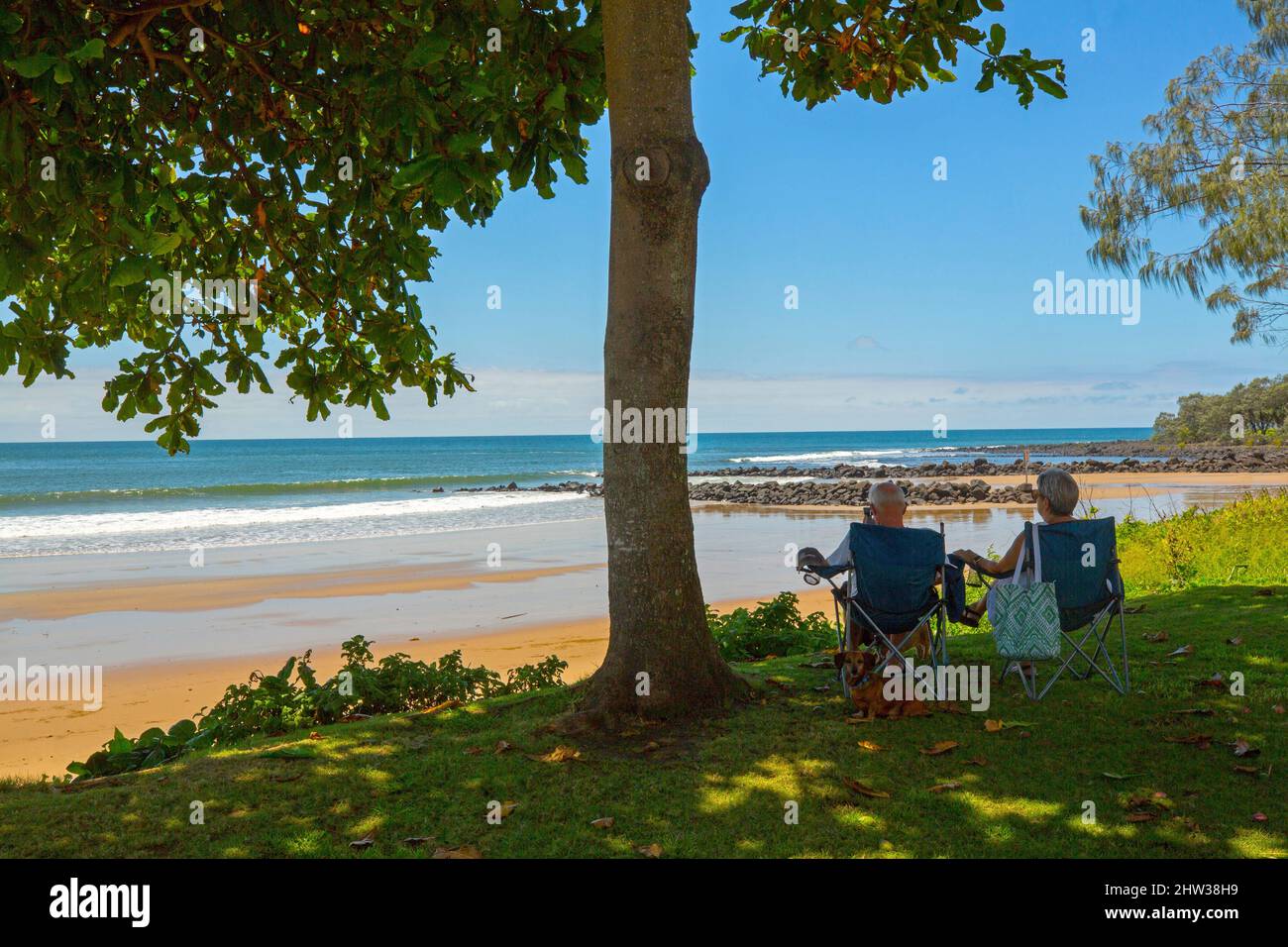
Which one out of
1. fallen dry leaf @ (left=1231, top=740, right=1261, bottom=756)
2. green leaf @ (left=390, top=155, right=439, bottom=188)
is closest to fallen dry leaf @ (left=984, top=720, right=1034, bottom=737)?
fallen dry leaf @ (left=1231, top=740, right=1261, bottom=756)

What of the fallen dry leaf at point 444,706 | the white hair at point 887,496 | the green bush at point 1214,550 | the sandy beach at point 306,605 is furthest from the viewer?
the green bush at point 1214,550

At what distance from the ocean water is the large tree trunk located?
2100cm

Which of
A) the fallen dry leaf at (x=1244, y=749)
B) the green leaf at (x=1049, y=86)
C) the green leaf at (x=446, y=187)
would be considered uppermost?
the green leaf at (x=1049, y=86)

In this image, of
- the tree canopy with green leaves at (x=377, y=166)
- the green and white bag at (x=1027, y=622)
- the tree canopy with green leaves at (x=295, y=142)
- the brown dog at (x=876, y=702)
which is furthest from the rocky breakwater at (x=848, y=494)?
the brown dog at (x=876, y=702)

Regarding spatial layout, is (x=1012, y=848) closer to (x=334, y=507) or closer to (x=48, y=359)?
(x=48, y=359)

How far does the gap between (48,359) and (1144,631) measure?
7.85 metres

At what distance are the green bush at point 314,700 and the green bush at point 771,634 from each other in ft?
5.56

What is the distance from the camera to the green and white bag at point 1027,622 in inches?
213

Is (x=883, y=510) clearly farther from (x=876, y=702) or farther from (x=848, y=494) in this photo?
(x=848, y=494)

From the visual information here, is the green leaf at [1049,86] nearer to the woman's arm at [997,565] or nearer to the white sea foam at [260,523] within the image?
the woman's arm at [997,565]

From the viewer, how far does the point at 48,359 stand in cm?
602

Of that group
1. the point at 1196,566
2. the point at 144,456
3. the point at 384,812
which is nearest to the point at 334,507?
the point at 1196,566

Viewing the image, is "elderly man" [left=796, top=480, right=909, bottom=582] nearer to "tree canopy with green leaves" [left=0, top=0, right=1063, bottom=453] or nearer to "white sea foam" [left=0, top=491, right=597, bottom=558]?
"tree canopy with green leaves" [left=0, top=0, right=1063, bottom=453]

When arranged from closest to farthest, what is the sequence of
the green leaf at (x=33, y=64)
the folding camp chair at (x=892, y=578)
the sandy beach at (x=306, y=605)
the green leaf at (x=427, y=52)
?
the green leaf at (x=33, y=64) → the green leaf at (x=427, y=52) → the folding camp chair at (x=892, y=578) → the sandy beach at (x=306, y=605)
